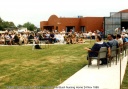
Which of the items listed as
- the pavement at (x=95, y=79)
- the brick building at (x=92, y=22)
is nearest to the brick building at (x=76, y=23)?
the brick building at (x=92, y=22)

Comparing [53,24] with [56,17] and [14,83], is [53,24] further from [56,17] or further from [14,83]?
[14,83]

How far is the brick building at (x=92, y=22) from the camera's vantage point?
3812 cm

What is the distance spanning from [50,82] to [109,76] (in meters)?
1.84

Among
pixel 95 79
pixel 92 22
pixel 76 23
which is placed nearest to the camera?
pixel 95 79

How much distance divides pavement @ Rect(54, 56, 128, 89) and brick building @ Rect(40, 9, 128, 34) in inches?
1137

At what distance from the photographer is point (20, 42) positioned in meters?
23.8

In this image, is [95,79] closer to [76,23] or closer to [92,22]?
[92,22]

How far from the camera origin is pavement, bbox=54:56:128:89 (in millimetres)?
6973

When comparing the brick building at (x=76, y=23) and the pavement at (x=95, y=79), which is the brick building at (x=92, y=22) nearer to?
the brick building at (x=76, y=23)

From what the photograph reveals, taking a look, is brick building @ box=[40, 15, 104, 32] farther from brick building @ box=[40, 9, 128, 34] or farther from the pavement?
the pavement

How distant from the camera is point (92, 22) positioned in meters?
42.7

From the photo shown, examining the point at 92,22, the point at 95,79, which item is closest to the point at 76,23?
the point at 92,22

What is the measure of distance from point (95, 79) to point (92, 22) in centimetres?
3525

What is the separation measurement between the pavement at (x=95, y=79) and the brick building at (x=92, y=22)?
94.8ft
